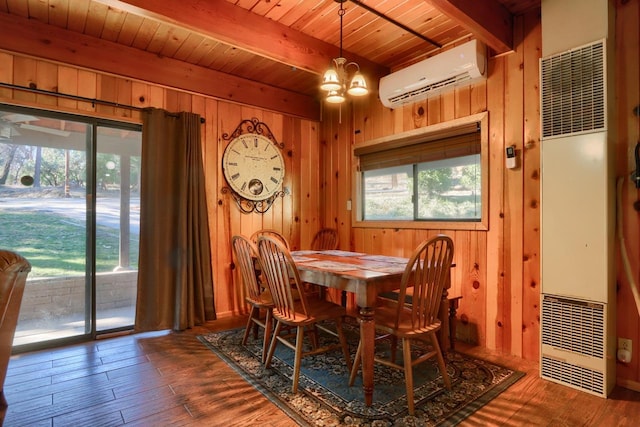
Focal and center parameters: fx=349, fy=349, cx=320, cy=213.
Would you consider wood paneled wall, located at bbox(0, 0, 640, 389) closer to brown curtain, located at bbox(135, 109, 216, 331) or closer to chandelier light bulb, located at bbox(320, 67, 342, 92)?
brown curtain, located at bbox(135, 109, 216, 331)

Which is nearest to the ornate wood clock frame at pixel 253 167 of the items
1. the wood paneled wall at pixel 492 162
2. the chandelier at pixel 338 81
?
the wood paneled wall at pixel 492 162

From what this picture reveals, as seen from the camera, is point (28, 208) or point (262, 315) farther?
point (262, 315)

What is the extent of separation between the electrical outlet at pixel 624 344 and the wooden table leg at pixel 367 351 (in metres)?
1.59

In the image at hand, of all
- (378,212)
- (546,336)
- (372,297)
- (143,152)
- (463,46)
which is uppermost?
(463,46)

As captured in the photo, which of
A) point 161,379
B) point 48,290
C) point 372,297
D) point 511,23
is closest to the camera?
point 372,297

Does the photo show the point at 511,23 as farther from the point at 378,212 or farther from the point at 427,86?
the point at 378,212

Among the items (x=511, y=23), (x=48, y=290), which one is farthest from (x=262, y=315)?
(x=511, y=23)

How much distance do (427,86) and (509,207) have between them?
3.97 ft

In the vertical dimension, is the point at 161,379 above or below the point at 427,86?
below

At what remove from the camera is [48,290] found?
282 cm

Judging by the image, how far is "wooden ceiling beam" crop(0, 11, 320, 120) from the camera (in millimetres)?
2570

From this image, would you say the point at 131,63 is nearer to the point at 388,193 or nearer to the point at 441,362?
the point at 388,193

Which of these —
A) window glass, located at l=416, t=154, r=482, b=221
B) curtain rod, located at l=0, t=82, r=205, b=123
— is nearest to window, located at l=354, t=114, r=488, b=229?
window glass, located at l=416, t=154, r=482, b=221

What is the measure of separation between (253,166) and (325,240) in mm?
1217
